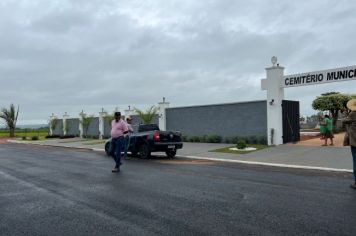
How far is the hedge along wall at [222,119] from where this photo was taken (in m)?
23.1

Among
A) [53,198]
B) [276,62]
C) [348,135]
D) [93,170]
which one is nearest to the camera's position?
[53,198]

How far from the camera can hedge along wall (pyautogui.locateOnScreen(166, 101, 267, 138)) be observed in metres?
23.1

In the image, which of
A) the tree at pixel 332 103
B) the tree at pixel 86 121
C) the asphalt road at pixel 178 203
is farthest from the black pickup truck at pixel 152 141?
the tree at pixel 332 103

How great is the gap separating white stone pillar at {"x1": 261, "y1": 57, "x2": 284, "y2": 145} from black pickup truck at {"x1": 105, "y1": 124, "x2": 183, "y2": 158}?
6.33 m

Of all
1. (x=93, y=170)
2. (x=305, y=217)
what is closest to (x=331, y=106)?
(x=93, y=170)

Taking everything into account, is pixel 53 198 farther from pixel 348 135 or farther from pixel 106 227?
pixel 348 135

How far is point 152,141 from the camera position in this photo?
16.9 meters

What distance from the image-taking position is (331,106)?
38.2 metres

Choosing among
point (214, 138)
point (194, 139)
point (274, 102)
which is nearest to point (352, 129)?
point (274, 102)

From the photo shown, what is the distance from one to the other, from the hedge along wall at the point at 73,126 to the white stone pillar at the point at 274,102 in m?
26.5

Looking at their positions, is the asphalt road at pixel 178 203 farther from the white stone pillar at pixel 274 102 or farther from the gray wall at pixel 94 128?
the gray wall at pixel 94 128

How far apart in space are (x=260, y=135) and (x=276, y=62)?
4.15m

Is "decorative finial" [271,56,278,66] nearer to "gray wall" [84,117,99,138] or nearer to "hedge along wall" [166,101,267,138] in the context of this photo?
"hedge along wall" [166,101,267,138]

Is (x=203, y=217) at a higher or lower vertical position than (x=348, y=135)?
lower
